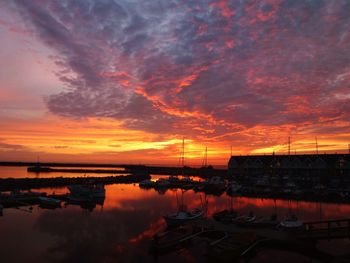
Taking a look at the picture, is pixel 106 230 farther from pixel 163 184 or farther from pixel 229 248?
pixel 163 184

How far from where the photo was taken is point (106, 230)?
35.4 m

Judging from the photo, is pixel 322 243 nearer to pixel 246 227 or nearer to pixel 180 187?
pixel 246 227

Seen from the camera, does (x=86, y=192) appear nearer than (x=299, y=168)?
Yes

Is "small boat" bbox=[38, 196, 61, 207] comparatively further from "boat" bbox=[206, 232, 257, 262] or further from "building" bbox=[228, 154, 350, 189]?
"building" bbox=[228, 154, 350, 189]

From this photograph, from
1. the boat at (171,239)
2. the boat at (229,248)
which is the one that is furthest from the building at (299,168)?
the boat at (229,248)

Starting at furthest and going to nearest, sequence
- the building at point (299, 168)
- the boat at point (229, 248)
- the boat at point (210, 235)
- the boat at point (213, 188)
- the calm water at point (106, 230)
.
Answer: the building at point (299, 168), the boat at point (213, 188), the boat at point (210, 235), the calm water at point (106, 230), the boat at point (229, 248)

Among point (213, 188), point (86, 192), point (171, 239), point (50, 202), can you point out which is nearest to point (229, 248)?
point (171, 239)

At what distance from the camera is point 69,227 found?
36.5m

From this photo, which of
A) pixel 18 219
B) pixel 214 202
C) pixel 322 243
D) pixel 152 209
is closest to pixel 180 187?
pixel 214 202

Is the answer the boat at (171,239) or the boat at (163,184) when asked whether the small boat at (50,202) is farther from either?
the boat at (163,184)

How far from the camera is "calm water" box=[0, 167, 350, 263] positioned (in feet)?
85.7

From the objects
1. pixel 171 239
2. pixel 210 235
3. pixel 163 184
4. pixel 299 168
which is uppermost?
pixel 299 168

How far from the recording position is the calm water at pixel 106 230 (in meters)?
26.1

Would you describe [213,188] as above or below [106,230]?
above
